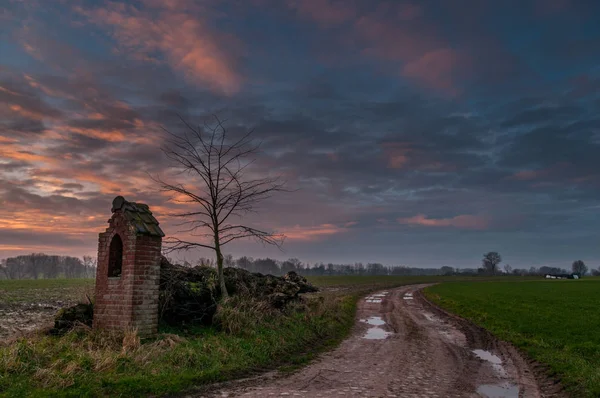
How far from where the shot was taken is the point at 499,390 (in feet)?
29.3

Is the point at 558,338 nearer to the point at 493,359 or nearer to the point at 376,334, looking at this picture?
the point at 493,359

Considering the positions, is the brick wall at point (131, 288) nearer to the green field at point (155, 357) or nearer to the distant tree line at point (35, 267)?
the green field at point (155, 357)

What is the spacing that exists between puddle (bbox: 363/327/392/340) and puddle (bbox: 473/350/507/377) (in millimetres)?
3426

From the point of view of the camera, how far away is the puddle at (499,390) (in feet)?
28.0

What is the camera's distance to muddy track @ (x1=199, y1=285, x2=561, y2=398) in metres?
8.23

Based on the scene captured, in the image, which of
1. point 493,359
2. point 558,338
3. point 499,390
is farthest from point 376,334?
point 499,390

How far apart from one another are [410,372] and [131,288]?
23.7ft

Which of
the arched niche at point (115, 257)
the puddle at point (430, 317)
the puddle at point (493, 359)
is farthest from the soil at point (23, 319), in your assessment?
the puddle at point (430, 317)

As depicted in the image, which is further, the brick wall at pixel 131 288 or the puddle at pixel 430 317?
the puddle at pixel 430 317

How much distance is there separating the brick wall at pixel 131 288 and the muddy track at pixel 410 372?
141 inches

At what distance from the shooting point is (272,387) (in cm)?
825

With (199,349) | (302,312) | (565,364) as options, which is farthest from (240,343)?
(565,364)

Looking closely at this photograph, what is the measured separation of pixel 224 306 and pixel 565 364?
9.75 meters

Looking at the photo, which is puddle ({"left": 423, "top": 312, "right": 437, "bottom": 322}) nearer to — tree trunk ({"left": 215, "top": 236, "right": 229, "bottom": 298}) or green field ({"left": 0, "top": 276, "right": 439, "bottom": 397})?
green field ({"left": 0, "top": 276, "right": 439, "bottom": 397})
